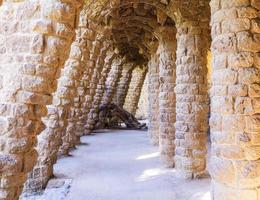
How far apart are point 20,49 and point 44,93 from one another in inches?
22.8

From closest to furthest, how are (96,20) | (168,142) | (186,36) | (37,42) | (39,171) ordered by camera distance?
1. (37,42)
2. (39,171)
3. (186,36)
4. (96,20)
5. (168,142)

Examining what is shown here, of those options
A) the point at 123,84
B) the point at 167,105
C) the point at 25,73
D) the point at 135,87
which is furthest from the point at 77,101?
the point at 135,87

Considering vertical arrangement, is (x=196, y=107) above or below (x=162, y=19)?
below

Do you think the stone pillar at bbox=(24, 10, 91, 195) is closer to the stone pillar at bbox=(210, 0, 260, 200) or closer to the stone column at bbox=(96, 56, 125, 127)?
the stone pillar at bbox=(210, 0, 260, 200)

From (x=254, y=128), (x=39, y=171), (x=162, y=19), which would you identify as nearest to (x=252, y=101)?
(x=254, y=128)

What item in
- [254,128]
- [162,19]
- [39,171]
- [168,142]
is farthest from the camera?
[162,19]

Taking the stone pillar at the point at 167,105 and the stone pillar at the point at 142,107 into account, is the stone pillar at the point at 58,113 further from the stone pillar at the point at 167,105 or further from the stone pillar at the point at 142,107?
the stone pillar at the point at 142,107

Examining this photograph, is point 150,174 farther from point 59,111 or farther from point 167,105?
point 59,111

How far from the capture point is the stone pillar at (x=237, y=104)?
13.3ft

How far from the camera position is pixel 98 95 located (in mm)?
17922

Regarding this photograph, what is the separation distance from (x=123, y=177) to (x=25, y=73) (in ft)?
16.0

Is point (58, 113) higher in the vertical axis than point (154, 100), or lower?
lower

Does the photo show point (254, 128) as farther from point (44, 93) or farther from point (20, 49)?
point (20, 49)

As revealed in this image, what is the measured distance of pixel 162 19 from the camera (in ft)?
32.5
